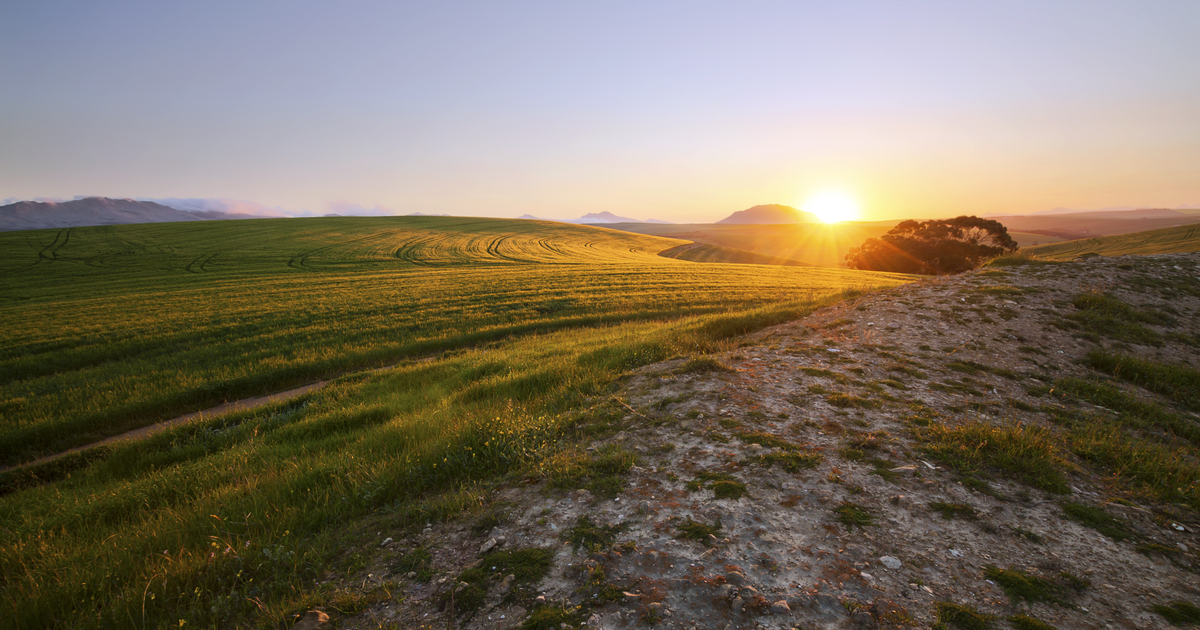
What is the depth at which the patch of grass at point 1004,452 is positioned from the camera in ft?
14.4

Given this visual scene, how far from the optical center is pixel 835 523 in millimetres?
3822

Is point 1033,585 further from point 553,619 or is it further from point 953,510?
point 553,619

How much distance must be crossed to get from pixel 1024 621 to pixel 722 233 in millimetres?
116574

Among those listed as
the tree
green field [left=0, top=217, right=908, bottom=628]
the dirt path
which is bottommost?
the dirt path

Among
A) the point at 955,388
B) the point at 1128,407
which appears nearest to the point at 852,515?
the point at 955,388

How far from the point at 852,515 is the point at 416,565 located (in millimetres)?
3811

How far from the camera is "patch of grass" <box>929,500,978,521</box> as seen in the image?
12.7ft

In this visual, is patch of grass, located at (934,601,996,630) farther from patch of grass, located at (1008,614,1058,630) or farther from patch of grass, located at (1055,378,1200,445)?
patch of grass, located at (1055,378,1200,445)

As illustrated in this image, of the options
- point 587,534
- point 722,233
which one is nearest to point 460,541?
point 587,534

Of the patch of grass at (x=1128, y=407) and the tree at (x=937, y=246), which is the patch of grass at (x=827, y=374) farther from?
the tree at (x=937, y=246)

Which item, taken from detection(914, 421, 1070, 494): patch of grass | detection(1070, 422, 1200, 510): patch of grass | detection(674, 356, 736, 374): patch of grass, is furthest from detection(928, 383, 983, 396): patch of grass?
detection(674, 356, 736, 374): patch of grass

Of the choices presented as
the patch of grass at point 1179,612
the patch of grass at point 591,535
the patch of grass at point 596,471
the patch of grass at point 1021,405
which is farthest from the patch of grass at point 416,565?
the patch of grass at point 1021,405

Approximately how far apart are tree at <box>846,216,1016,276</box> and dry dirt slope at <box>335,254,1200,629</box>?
43.9 meters

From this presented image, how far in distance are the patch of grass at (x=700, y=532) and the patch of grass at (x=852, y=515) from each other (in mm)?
1093
